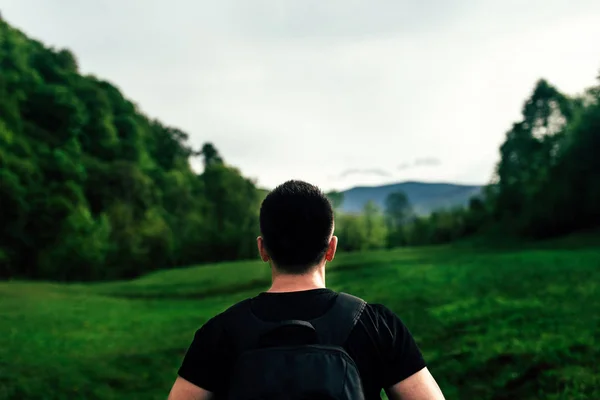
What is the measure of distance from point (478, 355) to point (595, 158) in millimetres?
7665

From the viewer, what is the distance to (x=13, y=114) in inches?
963

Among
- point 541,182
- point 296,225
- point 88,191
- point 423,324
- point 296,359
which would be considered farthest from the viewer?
point 88,191

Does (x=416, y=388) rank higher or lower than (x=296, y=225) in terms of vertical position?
lower

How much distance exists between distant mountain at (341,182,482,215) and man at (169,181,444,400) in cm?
2281

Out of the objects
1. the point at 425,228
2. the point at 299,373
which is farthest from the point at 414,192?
the point at 299,373

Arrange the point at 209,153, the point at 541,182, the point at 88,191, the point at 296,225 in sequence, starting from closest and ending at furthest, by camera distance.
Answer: the point at 296,225 < the point at 541,182 < the point at 88,191 < the point at 209,153

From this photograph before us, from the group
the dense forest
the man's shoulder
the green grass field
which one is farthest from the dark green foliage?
the man's shoulder

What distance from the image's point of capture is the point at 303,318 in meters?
1.49

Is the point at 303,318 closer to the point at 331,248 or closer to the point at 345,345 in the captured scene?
the point at 345,345

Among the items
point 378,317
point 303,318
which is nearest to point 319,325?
point 303,318

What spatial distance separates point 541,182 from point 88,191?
17.7 metres

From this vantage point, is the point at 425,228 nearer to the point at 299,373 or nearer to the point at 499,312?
the point at 499,312

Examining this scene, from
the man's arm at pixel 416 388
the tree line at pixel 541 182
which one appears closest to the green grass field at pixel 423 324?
the tree line at pixel 541 182

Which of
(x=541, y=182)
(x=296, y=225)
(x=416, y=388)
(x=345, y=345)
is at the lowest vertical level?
(x=416, y=388)
